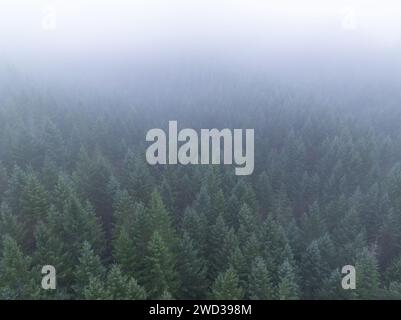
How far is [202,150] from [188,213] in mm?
22226

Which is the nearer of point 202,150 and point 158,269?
point 158,269

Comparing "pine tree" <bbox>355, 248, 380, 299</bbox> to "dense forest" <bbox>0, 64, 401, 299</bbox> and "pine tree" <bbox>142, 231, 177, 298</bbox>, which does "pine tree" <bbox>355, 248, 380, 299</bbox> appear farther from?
"pine tree" <bbox>142, 231, 177, 298</bbox>

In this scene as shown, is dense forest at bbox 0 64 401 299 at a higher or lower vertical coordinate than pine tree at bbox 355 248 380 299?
higher

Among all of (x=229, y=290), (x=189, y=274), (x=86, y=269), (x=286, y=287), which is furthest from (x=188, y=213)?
(x=286, y=287)

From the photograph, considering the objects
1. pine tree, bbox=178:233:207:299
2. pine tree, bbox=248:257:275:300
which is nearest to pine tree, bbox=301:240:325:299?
pine tree, bbox=248:257:275:300

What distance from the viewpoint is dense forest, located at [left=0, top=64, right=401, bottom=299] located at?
1088 inches

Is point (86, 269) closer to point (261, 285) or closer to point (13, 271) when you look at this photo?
point (13, 271)

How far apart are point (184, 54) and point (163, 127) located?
127 metres

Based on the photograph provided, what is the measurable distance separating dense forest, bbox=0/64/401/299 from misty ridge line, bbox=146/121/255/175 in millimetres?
1571

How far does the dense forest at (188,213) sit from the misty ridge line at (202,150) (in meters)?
1.57

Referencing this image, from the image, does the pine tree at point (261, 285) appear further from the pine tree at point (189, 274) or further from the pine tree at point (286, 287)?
the pine tree at point (189, 274)

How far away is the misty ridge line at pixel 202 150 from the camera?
51.3 metres

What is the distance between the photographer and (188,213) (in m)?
35.5
